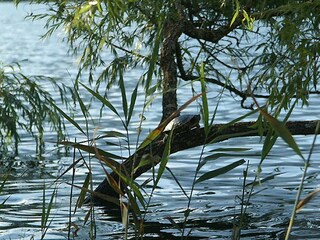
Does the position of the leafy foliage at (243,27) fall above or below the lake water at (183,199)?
above

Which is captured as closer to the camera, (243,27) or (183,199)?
(243,27)

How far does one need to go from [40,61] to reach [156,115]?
1230 centimetres

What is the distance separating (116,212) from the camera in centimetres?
790

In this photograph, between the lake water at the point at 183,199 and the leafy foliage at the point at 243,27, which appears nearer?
the leafy foliage at the point at 243,27

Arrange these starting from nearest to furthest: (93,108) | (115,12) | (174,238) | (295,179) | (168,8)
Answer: (115,12)
(174,238)
(168,8)
(295,179)
(93,108)

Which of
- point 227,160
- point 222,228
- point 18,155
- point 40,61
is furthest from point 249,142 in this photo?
point 40,61

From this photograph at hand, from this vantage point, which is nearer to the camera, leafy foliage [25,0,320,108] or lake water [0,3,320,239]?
leafy foliage [25,0,320,108]

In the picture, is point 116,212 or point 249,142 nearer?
point 116,212

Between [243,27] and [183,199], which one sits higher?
[243,27]

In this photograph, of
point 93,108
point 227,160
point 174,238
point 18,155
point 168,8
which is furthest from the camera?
point 93,108

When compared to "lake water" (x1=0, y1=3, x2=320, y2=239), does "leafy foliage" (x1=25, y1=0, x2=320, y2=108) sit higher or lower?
higher

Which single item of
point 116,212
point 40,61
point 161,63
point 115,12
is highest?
point 115,12

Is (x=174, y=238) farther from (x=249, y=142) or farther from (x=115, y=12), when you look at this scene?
(x=249, y=142)

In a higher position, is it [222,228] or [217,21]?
[217,21]
